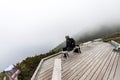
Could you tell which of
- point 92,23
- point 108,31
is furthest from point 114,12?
point 108,31

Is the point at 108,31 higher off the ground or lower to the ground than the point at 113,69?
lower

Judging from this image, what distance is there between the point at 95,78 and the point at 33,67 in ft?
32.8

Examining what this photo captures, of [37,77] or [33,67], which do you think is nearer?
[37,77]

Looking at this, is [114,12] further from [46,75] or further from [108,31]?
[46,75]

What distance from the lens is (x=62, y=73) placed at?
37.2 feet

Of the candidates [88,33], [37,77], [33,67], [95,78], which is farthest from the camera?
[88,33]

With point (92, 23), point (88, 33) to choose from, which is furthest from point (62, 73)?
point (92, 23)

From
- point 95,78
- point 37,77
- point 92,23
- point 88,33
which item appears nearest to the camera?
point 95,78

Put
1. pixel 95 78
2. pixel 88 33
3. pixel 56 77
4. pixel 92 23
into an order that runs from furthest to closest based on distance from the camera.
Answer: pixel 92 23, pixel 88 33, pixel 56 77, pixel 95 78

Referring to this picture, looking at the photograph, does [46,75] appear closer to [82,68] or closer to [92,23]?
[82,68]

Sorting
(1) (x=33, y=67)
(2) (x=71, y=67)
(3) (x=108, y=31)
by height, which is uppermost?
(2) (x=71, y=67)

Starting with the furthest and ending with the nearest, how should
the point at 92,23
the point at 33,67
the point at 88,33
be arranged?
the point at 92,23, the point at 88,33, the point at 33,67

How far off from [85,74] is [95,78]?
1036 millimetres

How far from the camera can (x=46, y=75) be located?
1127cm
